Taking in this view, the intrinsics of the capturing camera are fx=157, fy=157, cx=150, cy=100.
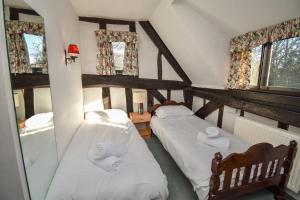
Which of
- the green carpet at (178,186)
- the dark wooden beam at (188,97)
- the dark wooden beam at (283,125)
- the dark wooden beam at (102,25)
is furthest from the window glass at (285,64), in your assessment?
the dark wooden beam at (102,25)

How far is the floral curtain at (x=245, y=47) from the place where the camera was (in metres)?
1.84

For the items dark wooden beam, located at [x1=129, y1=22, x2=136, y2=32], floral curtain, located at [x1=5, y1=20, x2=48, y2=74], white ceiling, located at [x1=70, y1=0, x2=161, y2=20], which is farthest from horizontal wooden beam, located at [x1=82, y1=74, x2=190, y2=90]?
floral curtain, located at [x1=5, y1=20, x2=48, y2=74]

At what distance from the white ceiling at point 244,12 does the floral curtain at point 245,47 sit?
0.08 metres

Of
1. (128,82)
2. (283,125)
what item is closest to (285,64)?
(283,125)

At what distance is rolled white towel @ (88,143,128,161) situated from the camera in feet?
5.14

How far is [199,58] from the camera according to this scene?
2.77 metres

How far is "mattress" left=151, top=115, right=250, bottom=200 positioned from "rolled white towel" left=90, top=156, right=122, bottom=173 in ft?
2.56

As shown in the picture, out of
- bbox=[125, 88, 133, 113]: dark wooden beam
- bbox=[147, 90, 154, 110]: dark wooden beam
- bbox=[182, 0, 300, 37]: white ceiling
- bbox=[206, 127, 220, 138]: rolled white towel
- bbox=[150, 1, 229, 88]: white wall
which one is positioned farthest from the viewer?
bbox=[147, 90, 154, 110]: dark wooden beam

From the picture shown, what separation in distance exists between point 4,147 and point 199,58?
2725 mm

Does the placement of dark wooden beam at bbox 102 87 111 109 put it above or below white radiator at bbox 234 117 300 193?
above

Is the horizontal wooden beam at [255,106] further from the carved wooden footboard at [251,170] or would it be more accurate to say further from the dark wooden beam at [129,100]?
the dark wooden beam at [129,100]

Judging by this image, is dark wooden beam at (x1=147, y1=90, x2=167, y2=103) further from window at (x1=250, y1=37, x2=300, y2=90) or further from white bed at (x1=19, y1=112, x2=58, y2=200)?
white bed at (x1=19, y1=112, x2=58, y2=200)

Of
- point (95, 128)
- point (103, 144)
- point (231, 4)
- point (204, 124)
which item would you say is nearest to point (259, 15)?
point (231, 4)

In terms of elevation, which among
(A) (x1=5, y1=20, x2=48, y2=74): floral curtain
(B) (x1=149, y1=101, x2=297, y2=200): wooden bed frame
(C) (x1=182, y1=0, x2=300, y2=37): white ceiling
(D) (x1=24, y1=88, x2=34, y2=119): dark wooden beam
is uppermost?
(C) (x1=182, y1=0, x2=300, y2=37): white ceiling
